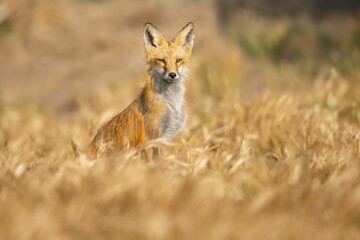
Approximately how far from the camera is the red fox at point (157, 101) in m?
5.40

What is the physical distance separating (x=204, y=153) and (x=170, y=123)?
1.41 feet

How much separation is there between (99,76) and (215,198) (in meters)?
9.79

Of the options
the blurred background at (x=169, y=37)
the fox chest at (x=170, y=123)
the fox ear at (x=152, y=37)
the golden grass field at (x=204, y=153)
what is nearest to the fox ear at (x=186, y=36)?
the fox ear at (x=152, y=37)

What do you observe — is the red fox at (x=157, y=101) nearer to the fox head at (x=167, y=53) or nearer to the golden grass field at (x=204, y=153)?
the fox head at (x=167, y=53)

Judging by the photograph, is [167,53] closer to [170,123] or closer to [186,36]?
[186,36]

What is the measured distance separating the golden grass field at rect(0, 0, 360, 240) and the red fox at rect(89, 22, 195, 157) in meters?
0.20

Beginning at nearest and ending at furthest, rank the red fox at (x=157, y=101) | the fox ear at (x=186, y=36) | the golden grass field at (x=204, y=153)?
the golden grass field at (x=204, y=153) → the red fox at (x=157, y=101) → the fox ear at (x=186, y=36)

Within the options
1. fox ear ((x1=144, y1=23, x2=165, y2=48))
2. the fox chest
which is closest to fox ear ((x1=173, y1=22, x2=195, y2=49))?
fox ear ((x1=144, y1=23, x2=165, y2=48))

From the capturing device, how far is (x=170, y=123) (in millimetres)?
5504

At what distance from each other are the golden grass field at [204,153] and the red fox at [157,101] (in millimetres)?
196

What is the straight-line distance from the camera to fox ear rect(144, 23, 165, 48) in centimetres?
548

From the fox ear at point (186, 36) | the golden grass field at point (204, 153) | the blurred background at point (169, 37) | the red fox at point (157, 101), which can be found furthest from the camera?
the blurred background at point (169, 37)

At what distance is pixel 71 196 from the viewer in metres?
3.84

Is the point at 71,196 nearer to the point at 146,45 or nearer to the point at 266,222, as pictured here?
the point at 266,222
